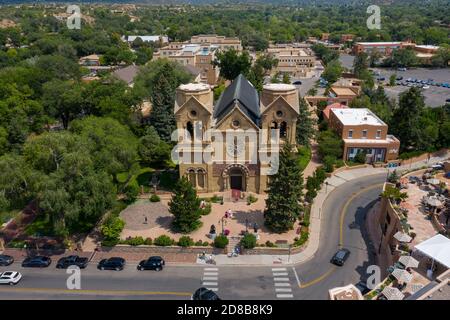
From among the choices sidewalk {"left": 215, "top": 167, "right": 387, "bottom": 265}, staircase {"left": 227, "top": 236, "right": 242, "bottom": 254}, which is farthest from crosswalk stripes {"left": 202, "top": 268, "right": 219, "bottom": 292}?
staircase {"left": 227, "top": 236, "right": 242, "bottom": 254}

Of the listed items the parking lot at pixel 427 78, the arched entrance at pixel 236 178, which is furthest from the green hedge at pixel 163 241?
the parking lot at pixel 427 78

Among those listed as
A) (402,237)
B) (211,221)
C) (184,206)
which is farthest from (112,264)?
(402,237)

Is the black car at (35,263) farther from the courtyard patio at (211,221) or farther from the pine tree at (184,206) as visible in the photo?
the pine tree at (184,206)

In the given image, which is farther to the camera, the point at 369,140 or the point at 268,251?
the point at 369,140

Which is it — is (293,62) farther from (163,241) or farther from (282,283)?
(282,283)

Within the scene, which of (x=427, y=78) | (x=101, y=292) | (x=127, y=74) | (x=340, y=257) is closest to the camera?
(x=101, y=292)

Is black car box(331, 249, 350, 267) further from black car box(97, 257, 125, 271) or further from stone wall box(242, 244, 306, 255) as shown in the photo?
black car box(97, 257, 125, 271)
